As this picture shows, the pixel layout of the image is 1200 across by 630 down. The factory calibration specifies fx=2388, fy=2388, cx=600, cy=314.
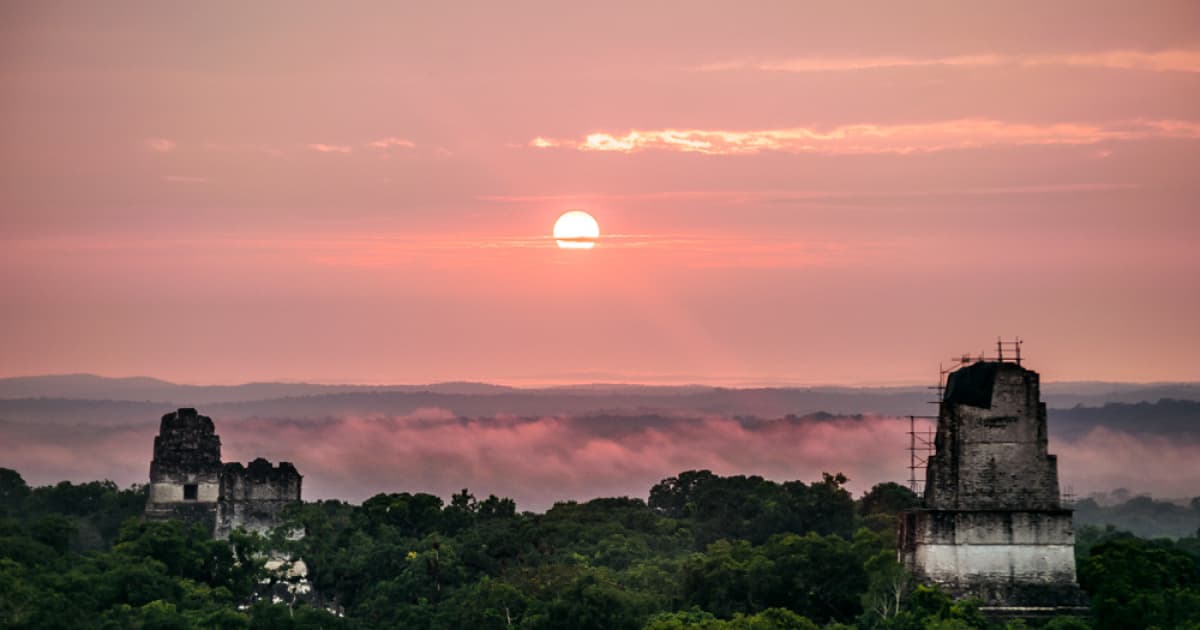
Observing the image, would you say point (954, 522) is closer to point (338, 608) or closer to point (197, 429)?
point (338, 608)

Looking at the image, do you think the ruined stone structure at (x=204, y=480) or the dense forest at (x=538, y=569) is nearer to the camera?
the dense forest at (x=538, y=569)

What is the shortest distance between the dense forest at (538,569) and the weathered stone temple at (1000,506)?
136cm

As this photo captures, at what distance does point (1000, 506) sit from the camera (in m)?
64.2

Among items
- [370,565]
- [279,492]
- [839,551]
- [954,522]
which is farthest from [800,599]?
[279,492]

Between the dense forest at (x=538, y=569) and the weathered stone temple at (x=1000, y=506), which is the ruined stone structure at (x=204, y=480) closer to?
the dense forest at (x=538, y=569)

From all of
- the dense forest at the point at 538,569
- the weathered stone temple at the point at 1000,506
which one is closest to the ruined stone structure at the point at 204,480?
the dense forest at the point at 538,569

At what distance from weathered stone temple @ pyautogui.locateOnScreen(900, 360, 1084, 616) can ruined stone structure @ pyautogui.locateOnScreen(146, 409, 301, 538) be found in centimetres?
3957

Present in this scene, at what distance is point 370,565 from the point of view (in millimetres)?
90750

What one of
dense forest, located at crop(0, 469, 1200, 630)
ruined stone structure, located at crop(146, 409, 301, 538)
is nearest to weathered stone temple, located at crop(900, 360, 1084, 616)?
dense forest, located at crop(0, 469, 1200, 630)

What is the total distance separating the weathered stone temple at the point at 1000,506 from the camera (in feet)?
210

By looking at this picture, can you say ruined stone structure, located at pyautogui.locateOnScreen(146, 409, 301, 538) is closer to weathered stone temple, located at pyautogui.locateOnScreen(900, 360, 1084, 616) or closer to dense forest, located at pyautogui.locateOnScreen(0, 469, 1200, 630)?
dense forest, located at pyautogui.locateOnScreen(0, 469, 1200, 630)

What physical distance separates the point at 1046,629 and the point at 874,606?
715 centimetres

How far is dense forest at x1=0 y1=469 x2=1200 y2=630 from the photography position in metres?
66.9

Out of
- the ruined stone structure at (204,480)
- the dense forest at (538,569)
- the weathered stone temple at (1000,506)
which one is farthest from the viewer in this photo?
the ruined stone structure at (204,480)
